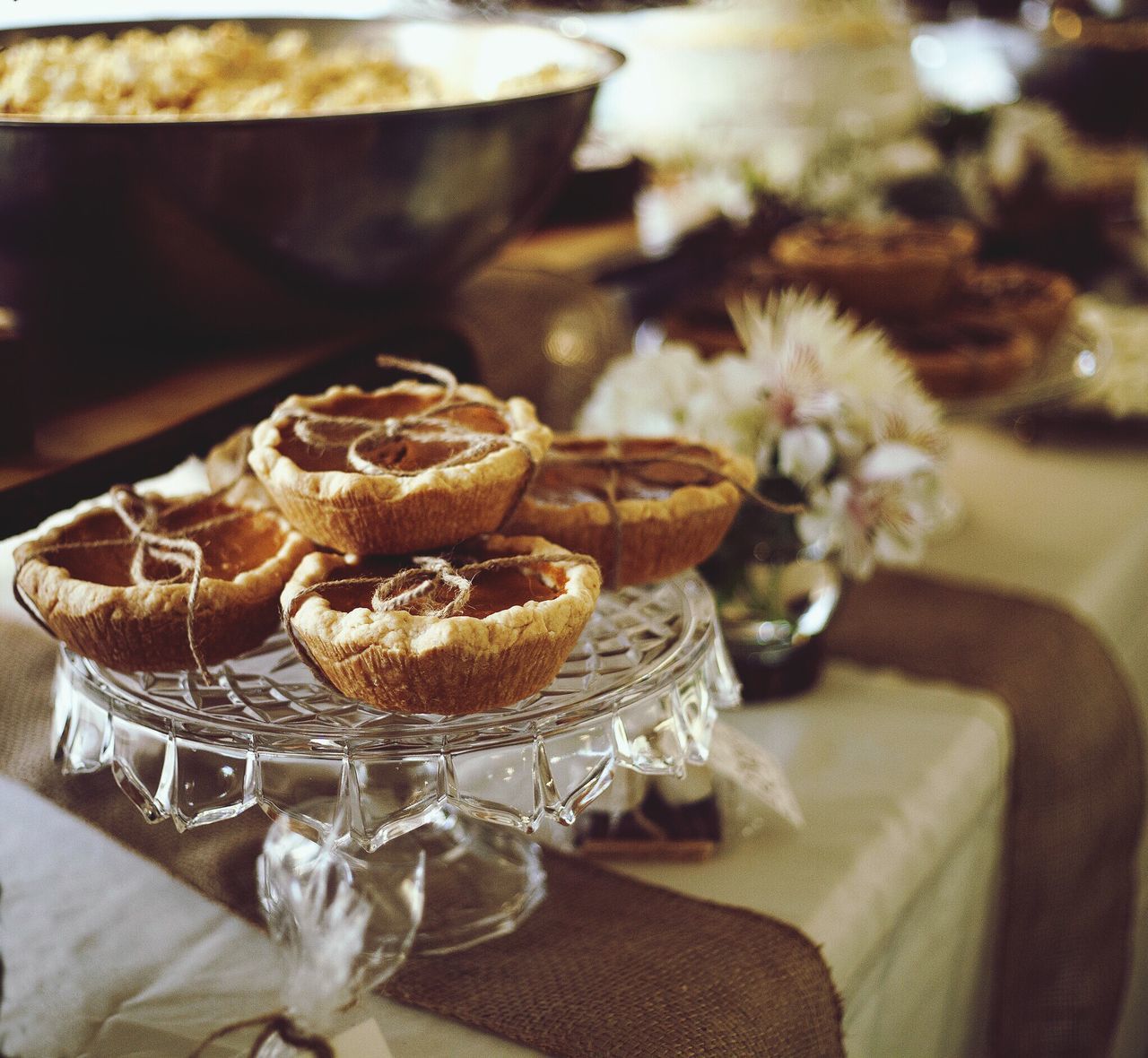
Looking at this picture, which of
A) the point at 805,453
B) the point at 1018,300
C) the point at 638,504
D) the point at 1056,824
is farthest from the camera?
the point at 1018,300

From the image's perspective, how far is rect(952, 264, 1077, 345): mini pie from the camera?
100 centimetres

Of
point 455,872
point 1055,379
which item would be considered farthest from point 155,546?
point 1055,379

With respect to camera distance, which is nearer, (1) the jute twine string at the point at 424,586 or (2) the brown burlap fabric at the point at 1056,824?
(1) the jute twine string at the point at 424,586

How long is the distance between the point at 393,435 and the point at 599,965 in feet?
0.82

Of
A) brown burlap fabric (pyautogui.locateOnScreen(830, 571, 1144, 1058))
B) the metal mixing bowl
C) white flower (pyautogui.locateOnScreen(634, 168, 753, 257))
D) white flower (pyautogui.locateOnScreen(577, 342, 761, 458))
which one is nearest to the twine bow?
the metal mixing bowl

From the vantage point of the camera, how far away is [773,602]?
0.73 metres

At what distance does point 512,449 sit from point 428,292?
0.77ft

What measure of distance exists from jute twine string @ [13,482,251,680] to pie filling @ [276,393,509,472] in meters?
0.05

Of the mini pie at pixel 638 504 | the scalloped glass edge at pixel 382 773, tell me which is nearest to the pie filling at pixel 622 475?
the mini pie at pixel 638 504

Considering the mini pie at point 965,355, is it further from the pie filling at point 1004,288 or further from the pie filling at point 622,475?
the pie filling at point 622,475

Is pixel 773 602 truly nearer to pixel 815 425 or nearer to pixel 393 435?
pixel 815 425

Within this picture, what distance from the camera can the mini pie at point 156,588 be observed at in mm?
422

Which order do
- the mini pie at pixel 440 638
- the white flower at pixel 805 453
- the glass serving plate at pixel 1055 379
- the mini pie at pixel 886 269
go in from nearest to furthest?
1. the mini pie at pixel 440 638
2. the white flower at pixel 805 453
3. the glass serving plate at pixel 1055 379
4. the mini pie at pixel 886 269

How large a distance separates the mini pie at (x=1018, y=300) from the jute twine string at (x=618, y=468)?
529mm
